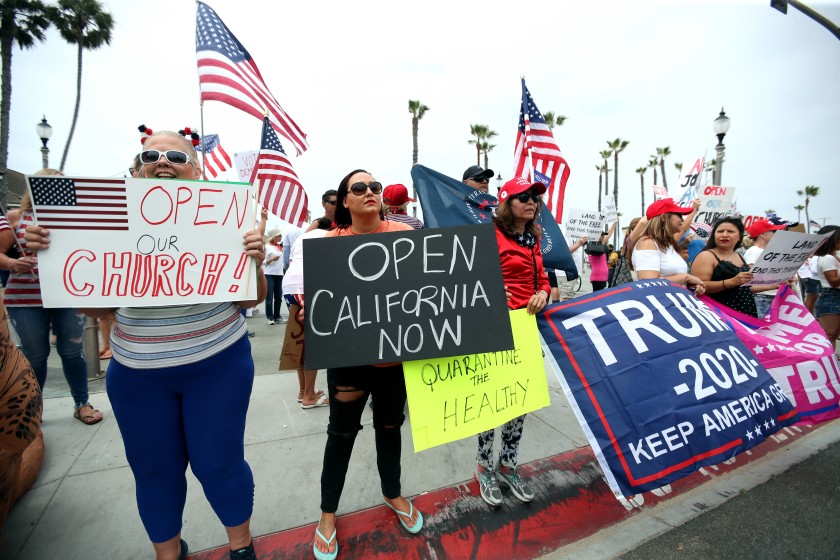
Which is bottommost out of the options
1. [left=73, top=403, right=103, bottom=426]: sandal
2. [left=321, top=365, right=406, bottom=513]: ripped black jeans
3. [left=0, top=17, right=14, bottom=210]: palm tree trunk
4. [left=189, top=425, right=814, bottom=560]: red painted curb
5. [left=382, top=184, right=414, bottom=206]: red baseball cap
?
[left=189, top=425, right=814, bottom=560]: red painted curb

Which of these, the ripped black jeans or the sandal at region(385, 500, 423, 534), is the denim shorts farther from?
the ripped black jeans

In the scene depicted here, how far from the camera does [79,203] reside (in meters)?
1.41

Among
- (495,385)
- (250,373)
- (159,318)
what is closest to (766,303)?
(495,385)

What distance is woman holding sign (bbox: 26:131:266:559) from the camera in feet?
4.84

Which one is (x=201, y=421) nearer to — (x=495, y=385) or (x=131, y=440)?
(x=131, y=440)

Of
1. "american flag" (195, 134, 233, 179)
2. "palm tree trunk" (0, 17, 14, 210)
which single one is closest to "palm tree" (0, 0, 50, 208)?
"palm tree trunk" (0, 17, 14, 210)

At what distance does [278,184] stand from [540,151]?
3.27 meters

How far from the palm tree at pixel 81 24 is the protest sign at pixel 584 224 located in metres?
22.3

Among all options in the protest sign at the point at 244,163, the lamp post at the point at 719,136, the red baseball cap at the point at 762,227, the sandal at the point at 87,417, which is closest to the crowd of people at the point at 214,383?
the sandal at the point at 87,417

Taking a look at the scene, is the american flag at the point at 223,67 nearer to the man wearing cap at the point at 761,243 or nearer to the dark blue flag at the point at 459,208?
the dark blue flag at the point at 459,208

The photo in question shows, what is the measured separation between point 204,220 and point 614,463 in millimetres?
2255

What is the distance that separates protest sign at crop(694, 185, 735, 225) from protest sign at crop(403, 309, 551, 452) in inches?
304

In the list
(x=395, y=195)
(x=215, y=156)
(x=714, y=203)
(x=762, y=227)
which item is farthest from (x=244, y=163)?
(x=714, y=203)

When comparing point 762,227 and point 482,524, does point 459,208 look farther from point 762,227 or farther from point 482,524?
point 762,227
